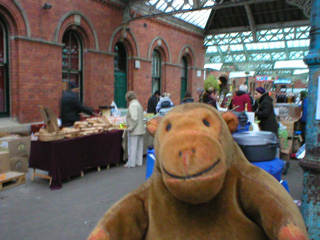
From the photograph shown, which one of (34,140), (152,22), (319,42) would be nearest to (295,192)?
(319,42)

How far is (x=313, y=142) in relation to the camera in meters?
2.49

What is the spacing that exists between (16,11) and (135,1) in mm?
5152

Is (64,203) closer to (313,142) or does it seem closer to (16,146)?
(16,146)

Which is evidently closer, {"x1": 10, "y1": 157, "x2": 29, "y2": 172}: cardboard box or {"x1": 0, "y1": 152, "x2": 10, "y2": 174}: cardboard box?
{"x1": 0, "y1": 152, "x2": 10, "y2": 174}: cardboard box

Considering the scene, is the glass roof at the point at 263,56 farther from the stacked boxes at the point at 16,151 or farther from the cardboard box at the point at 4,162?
the cardboard box at the point at 4,162

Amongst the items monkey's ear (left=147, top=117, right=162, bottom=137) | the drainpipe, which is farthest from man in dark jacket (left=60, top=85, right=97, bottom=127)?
monkey's ear (left=147, top=117, right=162, bottom=137)

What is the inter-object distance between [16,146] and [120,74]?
7.12 meters

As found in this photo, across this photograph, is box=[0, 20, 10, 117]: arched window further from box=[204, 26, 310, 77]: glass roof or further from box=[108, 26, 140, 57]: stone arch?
box=[204, 26, 310, 77]: glass roof

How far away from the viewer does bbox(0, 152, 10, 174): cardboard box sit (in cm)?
589

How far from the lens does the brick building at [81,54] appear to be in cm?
847

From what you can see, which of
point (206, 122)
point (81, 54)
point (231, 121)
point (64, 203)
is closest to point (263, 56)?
point (81, 54)

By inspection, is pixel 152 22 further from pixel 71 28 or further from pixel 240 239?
pixel 240 239

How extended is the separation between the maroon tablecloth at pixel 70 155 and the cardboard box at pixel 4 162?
0.53 m

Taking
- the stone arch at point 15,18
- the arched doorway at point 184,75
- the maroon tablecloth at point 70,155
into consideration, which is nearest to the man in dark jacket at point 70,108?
the maroon tablecloth at point 70,155
